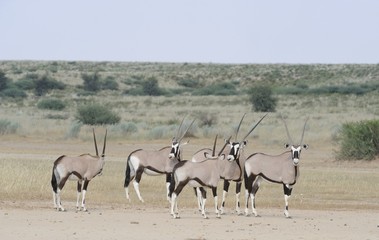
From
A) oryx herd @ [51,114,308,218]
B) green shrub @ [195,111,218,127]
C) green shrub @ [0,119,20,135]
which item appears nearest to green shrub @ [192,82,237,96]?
green shrub @ [195,111,218,127]

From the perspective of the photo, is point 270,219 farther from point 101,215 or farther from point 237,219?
point 101,215

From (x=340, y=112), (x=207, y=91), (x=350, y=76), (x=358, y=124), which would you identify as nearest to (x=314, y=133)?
(x=358, y=124)

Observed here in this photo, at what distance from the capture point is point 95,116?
54125 mm

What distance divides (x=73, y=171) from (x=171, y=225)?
3000 millimetres

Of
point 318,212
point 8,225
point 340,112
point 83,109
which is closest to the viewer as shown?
point 8,225

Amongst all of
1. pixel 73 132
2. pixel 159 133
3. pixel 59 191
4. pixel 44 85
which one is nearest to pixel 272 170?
pixel 59 191

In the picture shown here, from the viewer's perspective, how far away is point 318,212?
2114 cm

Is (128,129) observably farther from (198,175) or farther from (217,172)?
(198,175)

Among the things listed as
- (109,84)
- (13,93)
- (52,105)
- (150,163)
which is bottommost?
(150,163)

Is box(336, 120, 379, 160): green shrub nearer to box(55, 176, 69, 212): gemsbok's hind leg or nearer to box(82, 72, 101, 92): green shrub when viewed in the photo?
box(55, 176, 69, 212): gemsbok's hind leg

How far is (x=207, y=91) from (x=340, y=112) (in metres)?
32.1

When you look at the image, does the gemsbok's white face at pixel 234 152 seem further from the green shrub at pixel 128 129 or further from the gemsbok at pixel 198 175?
the green shrub at pixel 128 129

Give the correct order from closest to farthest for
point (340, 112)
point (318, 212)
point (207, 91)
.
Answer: point (318, 212), point (340, 112), point (207, 91)

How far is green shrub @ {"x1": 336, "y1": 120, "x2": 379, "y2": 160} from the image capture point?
3694 centimetres
